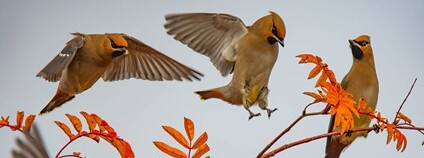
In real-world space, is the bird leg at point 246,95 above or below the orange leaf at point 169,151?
below

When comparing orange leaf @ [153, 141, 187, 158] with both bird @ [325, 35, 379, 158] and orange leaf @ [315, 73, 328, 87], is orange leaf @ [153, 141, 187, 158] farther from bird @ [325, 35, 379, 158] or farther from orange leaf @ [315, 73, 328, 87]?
bird @ [325, 35, 379, 158]

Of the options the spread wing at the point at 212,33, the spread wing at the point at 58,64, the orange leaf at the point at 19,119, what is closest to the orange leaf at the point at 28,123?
the orange leaf at the point at 19,119

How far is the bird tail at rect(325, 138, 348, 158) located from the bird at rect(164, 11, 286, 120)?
76mm

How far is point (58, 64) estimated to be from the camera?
1.84 feet

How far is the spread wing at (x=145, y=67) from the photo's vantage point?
659mm

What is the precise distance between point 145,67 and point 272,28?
0.17 meters

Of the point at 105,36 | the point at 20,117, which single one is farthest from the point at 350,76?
the point at 20,117

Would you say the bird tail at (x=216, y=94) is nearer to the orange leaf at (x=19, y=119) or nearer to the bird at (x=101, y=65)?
the bird at (x=101, y=65)

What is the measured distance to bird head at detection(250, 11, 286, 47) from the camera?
1.78ft

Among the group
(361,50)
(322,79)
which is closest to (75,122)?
(322,79)

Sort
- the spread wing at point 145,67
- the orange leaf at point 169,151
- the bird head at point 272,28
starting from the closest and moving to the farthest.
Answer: the orange leaf at point 169,151
the bird head at point 272,28
the spread wing at point 145,67

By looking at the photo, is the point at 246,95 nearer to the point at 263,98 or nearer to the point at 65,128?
the point at 263,98

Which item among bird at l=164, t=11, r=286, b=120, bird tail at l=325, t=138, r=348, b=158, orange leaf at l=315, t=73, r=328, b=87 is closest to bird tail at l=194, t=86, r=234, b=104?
bird at l=164, t=11, r=286, b=120

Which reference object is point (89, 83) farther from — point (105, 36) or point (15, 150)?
point (15, 150)
